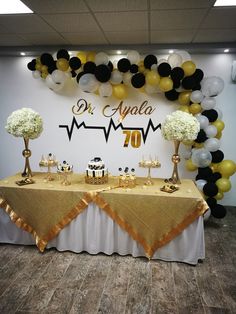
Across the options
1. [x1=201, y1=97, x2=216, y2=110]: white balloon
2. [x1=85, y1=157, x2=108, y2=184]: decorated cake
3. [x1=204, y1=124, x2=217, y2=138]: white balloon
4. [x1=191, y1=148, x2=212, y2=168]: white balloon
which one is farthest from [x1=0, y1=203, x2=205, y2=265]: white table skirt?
[x1=201, y1=97, x2=216, y2=110]: white balloon

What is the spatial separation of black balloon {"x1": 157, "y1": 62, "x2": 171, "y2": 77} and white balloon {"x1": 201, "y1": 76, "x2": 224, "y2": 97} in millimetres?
562

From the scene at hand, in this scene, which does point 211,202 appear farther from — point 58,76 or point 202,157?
point 58,76

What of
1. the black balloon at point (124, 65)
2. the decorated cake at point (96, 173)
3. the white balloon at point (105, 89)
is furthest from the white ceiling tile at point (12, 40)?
the decorated cake at point (96, 173)

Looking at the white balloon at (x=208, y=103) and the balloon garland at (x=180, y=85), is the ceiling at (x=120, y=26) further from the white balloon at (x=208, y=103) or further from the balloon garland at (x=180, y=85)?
the white balloon at (x=208, y=103)

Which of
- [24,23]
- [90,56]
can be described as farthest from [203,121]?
[24,23]

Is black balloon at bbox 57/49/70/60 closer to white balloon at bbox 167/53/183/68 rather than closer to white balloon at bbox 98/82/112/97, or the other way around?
white balloon at bbox 98/82/112/97

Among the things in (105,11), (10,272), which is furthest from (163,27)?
(10,272)

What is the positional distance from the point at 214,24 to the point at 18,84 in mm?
3185

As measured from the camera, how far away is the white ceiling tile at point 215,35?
3.11m

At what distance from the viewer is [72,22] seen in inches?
114

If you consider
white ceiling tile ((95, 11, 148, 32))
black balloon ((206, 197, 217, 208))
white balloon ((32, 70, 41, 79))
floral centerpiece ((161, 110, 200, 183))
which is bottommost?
black balloon ((206, 197, 217, 208))

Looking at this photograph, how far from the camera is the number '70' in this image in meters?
4.08

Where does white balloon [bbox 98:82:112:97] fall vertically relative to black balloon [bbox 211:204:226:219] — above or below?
above

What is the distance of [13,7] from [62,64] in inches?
42.8
